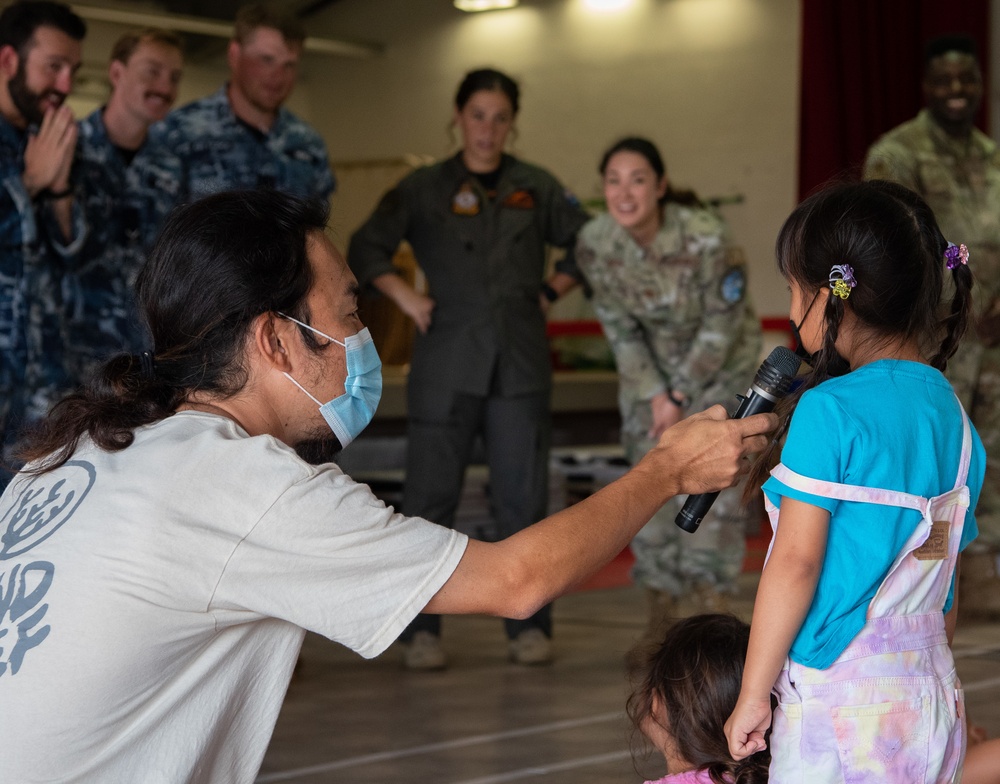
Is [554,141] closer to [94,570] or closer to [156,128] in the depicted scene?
[156,128]

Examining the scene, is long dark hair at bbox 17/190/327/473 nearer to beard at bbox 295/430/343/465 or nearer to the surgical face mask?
beard at bbox 295/430/343/465

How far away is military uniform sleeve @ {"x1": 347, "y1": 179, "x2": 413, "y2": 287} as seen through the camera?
4.22 meters

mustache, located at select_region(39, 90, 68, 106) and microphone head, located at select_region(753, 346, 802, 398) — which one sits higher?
mustache, located at select_region(39, 90, 68, 106)

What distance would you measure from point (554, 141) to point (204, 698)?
918 centimetres

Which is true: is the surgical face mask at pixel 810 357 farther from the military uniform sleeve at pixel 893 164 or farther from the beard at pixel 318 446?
the military uniform sleeve at pixel 893 164

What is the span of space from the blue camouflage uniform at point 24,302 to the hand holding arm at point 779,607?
94.5 inches

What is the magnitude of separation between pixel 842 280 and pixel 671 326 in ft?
8.52

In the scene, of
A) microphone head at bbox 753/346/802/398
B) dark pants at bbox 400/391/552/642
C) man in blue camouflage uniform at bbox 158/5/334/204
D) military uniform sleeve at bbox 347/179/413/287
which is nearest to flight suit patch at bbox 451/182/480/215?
military uniform sleeve at bbox 347/179/413/287

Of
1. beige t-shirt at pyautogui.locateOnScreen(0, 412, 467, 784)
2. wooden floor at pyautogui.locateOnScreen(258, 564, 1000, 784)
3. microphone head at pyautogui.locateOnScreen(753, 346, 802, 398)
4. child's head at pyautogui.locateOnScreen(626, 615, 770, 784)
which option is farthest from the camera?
wooden floor at pyautogui.locateOnScreen(258, 564, 1000, 784)

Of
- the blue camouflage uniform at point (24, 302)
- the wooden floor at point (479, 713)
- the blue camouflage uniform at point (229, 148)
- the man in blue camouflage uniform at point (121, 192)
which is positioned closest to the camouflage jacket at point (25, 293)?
the blue camouflage uniform at point (24, 302)

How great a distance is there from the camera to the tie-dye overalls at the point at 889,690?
4.97 ft

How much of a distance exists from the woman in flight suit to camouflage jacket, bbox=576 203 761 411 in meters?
0.25

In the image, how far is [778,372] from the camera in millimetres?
1600

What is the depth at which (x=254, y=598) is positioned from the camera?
4.41 ft
